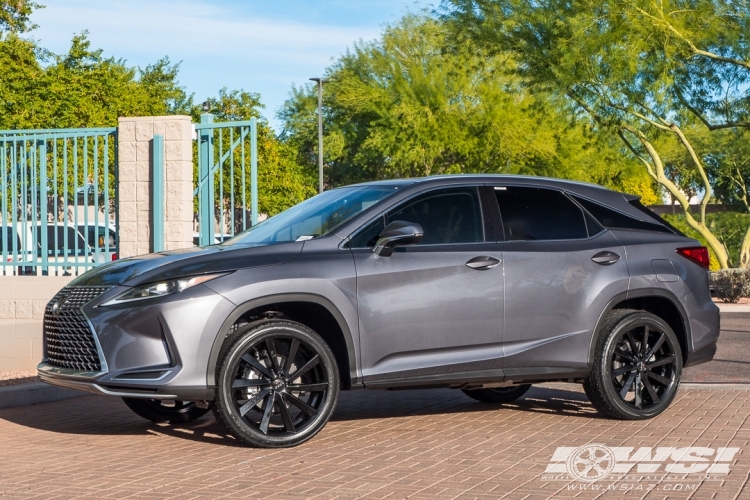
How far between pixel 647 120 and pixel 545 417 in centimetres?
2178

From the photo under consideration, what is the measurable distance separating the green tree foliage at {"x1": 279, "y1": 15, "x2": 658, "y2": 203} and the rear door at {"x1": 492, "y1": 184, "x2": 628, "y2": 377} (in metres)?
33.7

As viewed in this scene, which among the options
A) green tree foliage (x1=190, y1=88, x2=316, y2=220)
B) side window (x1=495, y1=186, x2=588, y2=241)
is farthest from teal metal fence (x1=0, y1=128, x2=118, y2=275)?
green tree foliage (x1=190, y1=88, x2=316, y2=220)

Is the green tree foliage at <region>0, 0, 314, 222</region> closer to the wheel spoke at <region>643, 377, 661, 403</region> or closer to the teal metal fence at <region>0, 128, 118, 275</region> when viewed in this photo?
the teal metal fence at <region>0, 128, 118, 275</region>

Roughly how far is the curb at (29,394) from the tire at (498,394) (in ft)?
12.4

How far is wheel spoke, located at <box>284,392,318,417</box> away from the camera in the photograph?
7.22 metres

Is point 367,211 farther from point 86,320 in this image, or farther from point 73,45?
point 73,45

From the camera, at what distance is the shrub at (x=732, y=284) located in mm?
24828

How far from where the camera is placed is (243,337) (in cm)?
708

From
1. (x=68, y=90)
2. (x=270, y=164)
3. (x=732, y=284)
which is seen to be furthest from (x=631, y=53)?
(x=270, y=164)

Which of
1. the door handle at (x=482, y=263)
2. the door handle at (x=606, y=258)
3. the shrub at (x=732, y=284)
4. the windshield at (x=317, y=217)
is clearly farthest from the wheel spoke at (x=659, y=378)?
the shrub at (x=732, y=284)

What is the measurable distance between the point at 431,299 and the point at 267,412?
→ 1357mm

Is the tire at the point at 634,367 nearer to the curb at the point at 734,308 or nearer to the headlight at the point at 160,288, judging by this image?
the headlight at the point at 160,288

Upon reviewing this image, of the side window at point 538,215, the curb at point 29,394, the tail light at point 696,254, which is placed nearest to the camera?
the side window at point 538,215

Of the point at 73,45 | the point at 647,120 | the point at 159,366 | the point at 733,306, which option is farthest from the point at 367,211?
the point at 73,45
